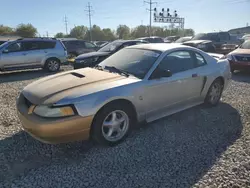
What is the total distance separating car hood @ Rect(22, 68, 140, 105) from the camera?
308 cm

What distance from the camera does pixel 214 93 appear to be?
5.06 m

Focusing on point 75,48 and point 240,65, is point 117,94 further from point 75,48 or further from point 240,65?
point 75,48

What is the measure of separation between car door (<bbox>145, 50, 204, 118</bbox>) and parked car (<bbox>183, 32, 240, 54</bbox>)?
32.4 feet

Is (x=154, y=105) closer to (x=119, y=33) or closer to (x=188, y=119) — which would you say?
(x=188, y=119)

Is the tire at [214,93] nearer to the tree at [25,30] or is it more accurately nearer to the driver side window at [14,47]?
the driver side window at [14,47]

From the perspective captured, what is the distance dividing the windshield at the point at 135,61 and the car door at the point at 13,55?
7031mm

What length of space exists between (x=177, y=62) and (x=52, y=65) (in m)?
8.02

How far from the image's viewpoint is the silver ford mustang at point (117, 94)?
2.97 meters

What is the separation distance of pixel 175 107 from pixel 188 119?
0.47 m

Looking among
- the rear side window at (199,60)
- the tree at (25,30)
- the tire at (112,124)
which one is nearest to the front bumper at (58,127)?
the tire at (112,124)

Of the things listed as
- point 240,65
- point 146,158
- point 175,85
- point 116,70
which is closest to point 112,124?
point 146,158

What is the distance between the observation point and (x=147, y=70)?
3.74 meters

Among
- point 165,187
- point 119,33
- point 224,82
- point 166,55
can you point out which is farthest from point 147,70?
point 119,33

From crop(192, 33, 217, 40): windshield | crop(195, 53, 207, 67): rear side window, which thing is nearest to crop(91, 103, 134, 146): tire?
crop(195, 53, 207, 67): rear side window
